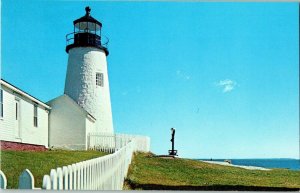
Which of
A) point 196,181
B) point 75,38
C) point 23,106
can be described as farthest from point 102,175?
point 75,38

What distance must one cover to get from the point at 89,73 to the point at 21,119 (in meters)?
5.76

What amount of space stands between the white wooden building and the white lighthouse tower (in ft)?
7.29

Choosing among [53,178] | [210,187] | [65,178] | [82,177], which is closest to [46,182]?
[53,178]

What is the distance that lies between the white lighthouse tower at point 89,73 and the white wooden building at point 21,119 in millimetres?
2223

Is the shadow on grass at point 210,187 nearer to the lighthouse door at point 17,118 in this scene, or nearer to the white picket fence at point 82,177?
the white picket fence at point 82,177

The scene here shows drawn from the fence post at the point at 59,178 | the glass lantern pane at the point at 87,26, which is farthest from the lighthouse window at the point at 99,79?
the fence post at the point at 59,178

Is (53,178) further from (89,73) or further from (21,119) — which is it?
(89,73)

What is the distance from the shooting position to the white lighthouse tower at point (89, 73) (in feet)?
65.0

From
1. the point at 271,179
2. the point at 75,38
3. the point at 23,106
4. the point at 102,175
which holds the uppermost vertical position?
the point at 75,38

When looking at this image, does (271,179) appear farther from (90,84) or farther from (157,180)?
(90,84)

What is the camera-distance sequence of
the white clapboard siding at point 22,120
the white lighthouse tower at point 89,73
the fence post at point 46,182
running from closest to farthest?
the fence post at point 46,182 < the white clapboard siding at point 22,120 < the white lighthouse tower at point 89,73

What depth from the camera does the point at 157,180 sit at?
35.7 feet

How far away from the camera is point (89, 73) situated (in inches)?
786

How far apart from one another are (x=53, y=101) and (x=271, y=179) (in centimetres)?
949
